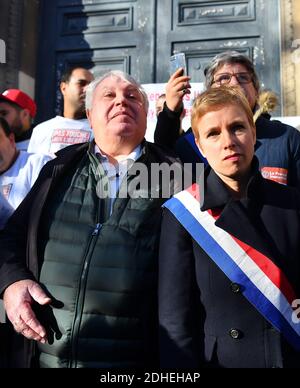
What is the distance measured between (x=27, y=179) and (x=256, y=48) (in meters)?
3.54

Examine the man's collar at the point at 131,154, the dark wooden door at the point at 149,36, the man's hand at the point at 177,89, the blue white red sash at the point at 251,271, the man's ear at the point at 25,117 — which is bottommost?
the blue white red sash at the point at 251,271

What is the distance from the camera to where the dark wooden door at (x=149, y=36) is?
17.1 feet

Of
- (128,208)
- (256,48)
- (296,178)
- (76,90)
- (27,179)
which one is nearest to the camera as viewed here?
(128,208)

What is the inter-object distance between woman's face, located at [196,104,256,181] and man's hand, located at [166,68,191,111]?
430mm

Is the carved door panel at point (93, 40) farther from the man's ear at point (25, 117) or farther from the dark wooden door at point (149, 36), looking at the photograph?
the man's ear at point (25, 117)

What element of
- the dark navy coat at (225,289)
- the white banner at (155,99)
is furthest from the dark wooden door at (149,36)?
the dark navy coat at (225,289)

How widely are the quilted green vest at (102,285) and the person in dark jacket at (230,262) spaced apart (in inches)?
4.0

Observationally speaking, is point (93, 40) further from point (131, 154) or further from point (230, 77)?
point (131, 154)

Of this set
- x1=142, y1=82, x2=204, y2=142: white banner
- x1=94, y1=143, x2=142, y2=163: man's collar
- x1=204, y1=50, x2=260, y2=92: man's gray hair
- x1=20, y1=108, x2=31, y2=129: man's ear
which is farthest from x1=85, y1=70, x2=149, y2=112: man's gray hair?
x1=142, y1=82, x2=204, y2=142: white banner

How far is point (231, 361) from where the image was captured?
1667 mm

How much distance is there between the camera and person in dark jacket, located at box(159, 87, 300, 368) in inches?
66.2

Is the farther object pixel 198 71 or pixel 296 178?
pixel 198 71
